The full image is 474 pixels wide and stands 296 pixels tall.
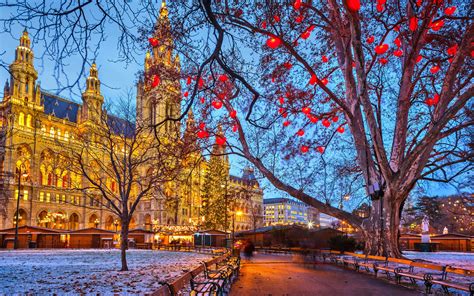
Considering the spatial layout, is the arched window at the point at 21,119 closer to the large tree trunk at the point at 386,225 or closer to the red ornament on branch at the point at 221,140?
the red ornament on branch at the point at 221,140

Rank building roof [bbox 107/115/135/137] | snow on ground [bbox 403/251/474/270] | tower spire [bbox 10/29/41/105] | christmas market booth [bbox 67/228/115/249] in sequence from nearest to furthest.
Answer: snow on ground [bbox 403/251/474/270], building roof [bbox 107/115/135/137], christmas market booth [bbox 67/228/115/249], tower spire [bbox 10/29/41/105]

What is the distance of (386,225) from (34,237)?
1661 inches

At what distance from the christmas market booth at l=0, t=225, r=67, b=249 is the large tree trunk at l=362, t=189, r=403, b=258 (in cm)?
3686

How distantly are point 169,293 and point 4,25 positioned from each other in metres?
4.12

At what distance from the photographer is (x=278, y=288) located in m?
12.1

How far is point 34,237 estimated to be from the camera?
46.7 metres

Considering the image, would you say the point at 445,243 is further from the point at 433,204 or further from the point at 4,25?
the point at 4,25

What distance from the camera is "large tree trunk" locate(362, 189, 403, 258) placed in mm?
15664

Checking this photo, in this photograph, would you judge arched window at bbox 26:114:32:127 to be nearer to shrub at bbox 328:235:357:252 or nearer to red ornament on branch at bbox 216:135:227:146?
shrub at bbox 328:235:357:252

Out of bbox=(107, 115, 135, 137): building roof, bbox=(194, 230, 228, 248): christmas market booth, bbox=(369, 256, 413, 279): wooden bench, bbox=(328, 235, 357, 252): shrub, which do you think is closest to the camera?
bbox=(369, 256, 413, 279): wooden bench

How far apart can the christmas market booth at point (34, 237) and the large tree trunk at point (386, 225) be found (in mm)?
36858

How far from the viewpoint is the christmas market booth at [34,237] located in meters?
42.9

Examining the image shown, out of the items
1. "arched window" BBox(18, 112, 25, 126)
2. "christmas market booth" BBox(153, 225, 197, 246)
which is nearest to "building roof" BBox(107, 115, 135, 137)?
"christmas market booth" BBox(153, 225, 197, 246)

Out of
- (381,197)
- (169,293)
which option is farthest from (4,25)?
(381,197)
